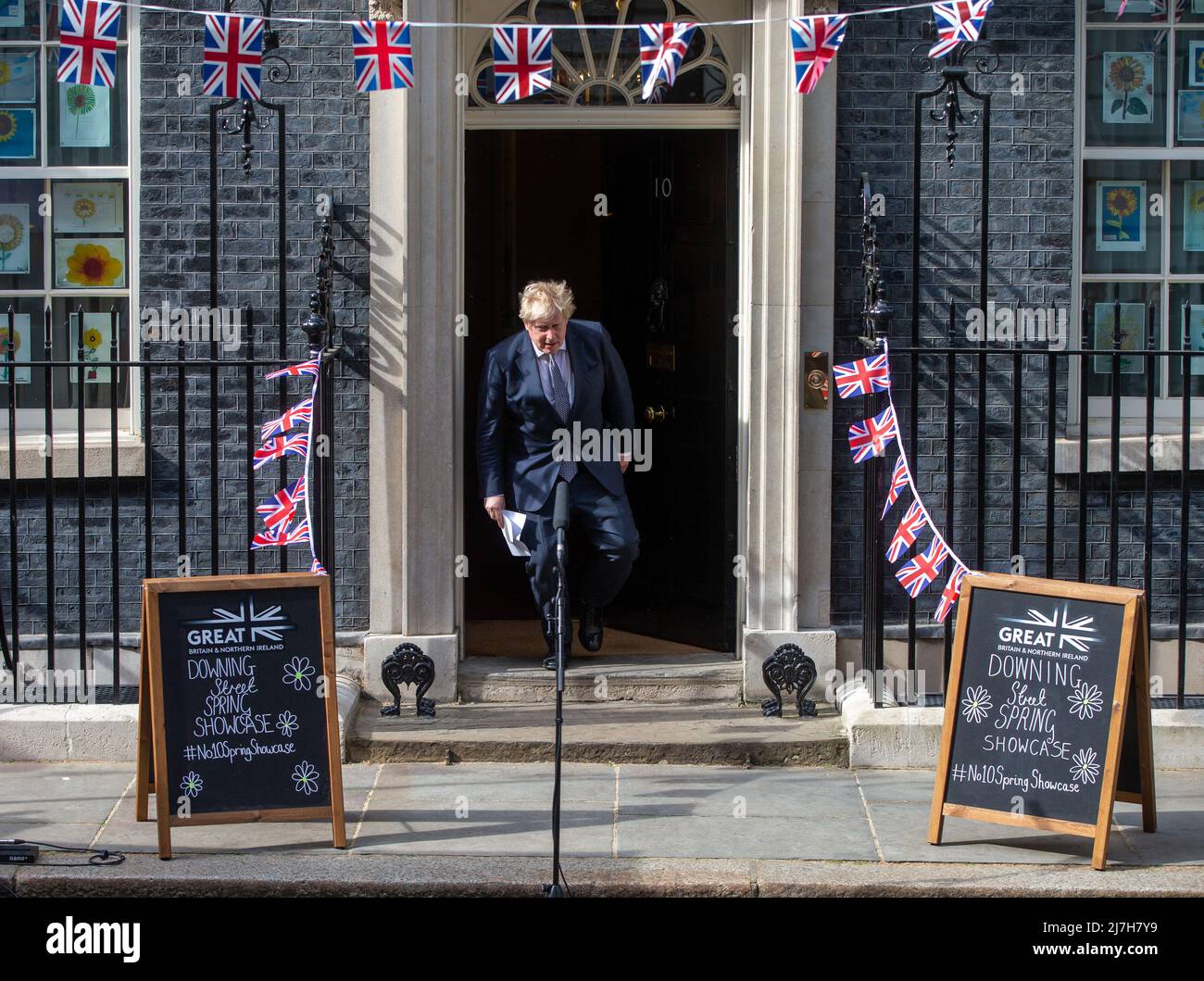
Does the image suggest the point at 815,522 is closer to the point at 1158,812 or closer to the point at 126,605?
the point at 1158,812

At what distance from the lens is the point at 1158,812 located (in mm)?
6605

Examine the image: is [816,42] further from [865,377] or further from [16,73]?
[16,73]

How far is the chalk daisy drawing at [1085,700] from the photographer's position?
19.6 ft

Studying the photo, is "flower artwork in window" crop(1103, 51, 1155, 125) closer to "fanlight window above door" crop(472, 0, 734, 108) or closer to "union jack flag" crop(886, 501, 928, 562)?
"fanlight window above door" crop(472, 0, 734, 108)

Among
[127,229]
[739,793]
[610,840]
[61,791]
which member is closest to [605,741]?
[739,793]

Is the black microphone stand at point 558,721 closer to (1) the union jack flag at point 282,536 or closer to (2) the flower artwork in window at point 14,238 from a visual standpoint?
(1) the union jack flag at point 282,536

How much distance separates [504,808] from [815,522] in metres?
2.13

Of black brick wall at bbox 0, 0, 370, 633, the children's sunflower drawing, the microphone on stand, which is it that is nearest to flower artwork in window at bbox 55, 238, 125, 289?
the children's sunflower drawing

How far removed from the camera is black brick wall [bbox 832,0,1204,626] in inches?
303

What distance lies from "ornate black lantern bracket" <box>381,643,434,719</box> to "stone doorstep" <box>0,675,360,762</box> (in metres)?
0.43

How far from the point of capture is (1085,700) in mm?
5984
